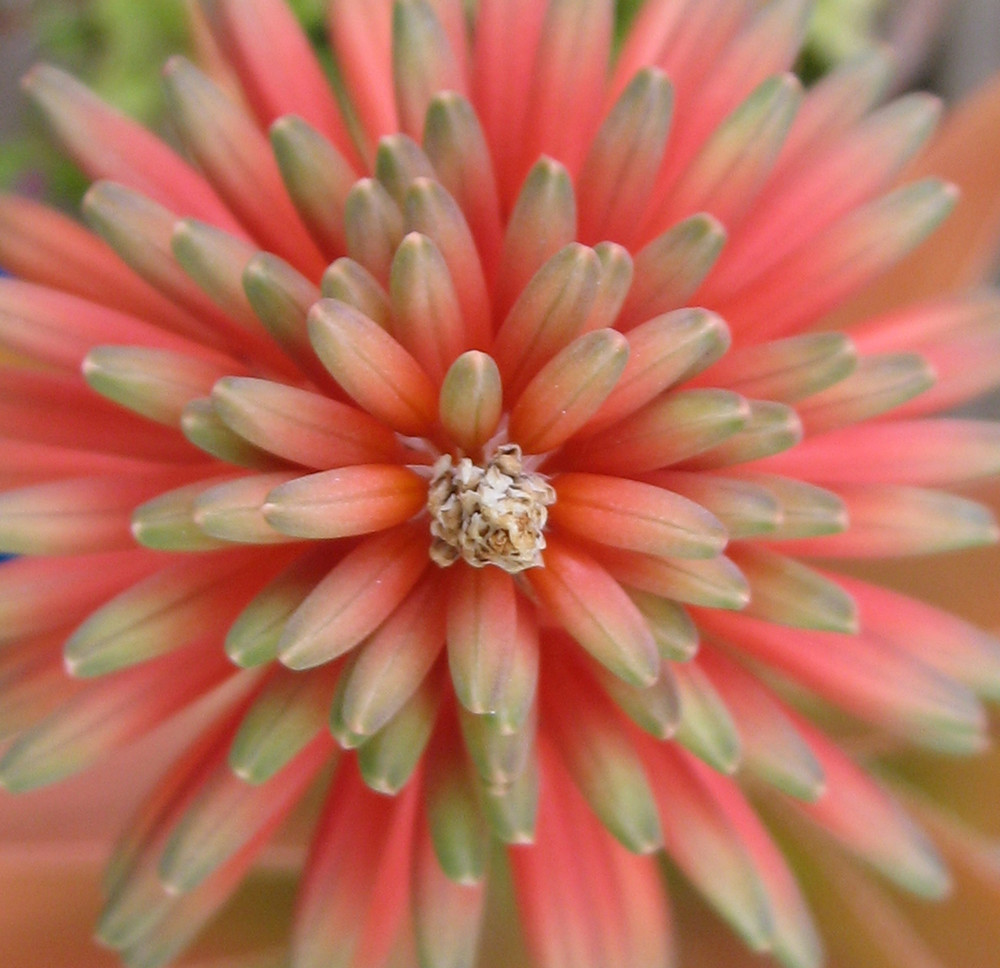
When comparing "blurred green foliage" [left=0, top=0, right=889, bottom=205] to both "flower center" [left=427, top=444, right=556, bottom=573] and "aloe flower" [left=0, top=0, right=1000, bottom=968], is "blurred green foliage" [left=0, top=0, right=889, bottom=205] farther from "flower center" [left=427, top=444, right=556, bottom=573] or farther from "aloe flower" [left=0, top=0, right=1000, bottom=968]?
"flower center" [left=427, top=444, right=556, bottom=573]

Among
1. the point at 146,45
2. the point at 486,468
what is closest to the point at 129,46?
the point at 146,45

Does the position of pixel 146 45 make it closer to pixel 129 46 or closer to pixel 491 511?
pixel 129 46

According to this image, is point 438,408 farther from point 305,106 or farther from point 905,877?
point 905,877

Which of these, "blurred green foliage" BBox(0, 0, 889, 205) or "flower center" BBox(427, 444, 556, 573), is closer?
"flower center" BBox(427, 444, 556, 573)

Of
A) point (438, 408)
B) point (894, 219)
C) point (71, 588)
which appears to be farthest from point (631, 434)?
point (71, 588)

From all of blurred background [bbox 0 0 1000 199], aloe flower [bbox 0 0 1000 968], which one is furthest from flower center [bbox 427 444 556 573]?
blurred background [bbox 0 0 1000 199]

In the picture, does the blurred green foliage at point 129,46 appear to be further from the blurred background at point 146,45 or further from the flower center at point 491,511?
the flower center at point 491,511

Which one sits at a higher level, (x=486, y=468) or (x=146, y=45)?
(x=146, y=45)

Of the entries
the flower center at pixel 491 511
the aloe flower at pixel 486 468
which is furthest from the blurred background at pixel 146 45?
the flower center at pixel 491 511
